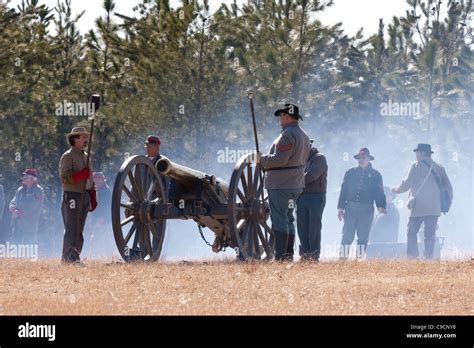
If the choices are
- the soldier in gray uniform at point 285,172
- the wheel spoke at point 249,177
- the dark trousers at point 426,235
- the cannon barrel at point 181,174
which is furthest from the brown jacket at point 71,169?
the dark trousers at point 426,235

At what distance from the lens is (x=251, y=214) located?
15.8 metres

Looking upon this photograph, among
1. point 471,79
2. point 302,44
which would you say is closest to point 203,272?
point 302,44

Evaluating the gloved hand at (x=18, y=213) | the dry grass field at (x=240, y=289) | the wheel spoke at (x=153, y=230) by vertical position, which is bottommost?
the dry grass field at (x=240, y=289)

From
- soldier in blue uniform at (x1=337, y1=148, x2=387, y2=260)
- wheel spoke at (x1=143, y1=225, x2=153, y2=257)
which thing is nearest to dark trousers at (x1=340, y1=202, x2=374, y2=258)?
Result: soldier in blue uniform at (x1=337, y1=148, x2=387, y2=260)

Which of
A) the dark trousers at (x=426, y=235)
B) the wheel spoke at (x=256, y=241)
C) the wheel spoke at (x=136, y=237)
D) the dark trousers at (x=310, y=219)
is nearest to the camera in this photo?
the wheel spoke at (x=136, y=237)

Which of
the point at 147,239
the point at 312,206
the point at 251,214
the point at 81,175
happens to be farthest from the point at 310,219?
the point at 81,175

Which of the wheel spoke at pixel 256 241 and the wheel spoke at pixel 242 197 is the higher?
the wheel spoke at pixel 242 197

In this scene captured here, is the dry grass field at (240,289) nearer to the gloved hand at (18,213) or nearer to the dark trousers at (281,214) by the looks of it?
the dark trousers at (281,214)

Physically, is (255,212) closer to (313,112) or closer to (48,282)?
(48,282)

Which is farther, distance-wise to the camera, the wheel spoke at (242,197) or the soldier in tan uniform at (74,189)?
the wheel spoke at (242,197)

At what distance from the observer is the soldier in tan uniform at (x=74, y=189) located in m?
15.5

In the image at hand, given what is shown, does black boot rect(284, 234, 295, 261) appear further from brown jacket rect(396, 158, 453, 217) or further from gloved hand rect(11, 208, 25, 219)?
gloved hand rect(11, 208, 25, 219)

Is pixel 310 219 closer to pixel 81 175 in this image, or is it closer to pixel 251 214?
pixel 251 214

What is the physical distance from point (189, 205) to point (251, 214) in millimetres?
745
